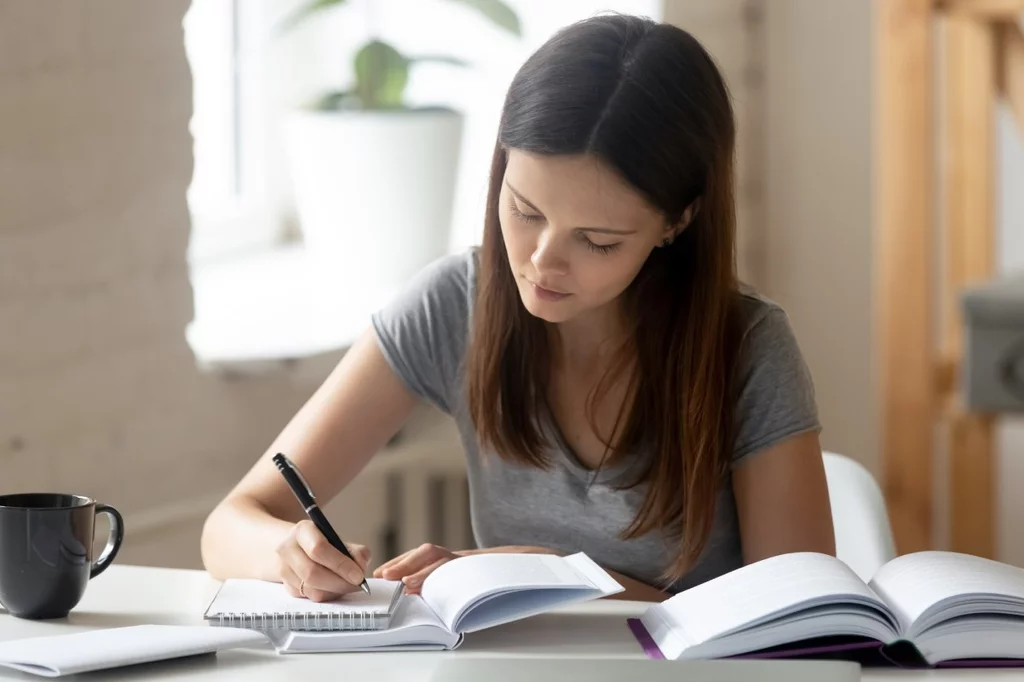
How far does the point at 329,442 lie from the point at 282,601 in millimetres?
367

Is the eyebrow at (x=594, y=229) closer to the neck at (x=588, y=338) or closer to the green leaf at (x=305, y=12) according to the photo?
the neck at (x=588, y=338)

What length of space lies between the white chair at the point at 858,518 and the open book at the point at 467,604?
46cm

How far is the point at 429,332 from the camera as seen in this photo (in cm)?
153

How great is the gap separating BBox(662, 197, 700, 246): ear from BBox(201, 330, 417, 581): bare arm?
34 centimetres

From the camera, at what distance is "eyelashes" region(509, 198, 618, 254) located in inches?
50.9

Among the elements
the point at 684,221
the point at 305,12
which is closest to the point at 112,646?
the point at 684,221

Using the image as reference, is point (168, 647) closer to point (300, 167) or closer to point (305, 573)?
point (305, 573)

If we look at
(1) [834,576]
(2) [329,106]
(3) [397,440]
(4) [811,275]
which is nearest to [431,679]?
(1) [834,576]

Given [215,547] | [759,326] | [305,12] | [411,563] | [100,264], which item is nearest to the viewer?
[411,563]

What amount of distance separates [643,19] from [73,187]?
0.75 meters

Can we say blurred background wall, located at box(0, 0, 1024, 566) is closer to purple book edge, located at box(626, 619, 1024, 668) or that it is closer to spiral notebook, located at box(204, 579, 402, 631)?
spiral notebook, located at box(204, 579, 402, 631)

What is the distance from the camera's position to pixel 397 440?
237 cm

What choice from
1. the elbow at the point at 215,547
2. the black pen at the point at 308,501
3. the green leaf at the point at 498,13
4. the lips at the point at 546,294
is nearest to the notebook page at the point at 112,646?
the black pen at the point at 308,501

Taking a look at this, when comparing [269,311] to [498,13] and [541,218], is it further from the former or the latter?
[541,218]
